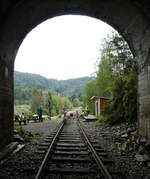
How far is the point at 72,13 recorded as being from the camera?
6.14 meters

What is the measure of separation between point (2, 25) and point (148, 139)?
5.48 meters

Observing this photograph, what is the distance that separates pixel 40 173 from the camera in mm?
3268

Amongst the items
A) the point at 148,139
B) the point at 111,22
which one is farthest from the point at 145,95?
the point at 111,22

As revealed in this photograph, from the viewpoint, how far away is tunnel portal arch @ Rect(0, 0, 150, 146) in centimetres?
480

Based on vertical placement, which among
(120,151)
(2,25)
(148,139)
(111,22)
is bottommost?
(120,151)

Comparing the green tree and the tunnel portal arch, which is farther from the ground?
the tunnel portal arch

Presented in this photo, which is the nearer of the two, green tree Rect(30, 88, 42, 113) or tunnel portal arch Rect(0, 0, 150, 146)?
tunnel portal arch Rect(0, 0, 150, 146)

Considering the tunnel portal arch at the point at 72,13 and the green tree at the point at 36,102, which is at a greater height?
the tunnel portal arch at the point at 72,13

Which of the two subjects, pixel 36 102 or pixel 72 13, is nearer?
pixel 72 13

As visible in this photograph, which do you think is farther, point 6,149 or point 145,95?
point 145,95

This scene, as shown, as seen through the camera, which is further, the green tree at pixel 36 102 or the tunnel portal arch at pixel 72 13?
the green tree at pixel 36 102

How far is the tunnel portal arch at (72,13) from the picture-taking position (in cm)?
480

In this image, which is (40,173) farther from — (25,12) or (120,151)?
(25,12)

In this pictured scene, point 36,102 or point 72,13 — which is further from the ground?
point 72,13
